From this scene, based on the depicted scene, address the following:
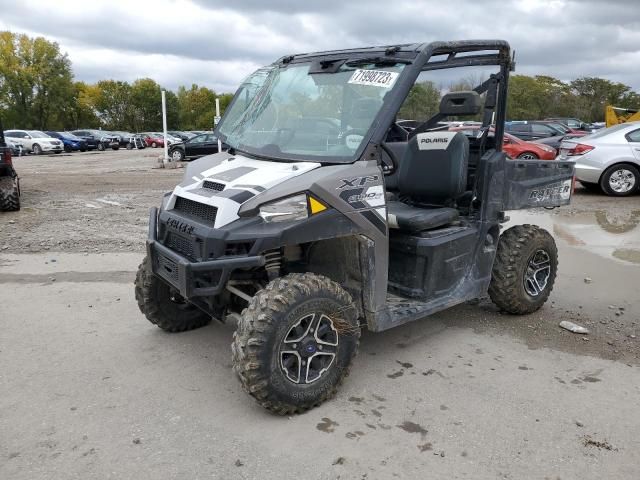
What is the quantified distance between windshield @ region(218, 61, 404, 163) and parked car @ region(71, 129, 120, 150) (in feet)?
122

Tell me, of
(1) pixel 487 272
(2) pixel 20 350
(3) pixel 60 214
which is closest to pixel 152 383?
(2) pixel 20 350

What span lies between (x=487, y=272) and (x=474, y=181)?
30.2 inches

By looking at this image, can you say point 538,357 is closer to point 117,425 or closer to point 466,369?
point 466,369

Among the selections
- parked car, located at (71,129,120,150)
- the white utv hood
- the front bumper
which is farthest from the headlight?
parked car, located at (71,129,120,150)

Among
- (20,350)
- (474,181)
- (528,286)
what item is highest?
(474,181)

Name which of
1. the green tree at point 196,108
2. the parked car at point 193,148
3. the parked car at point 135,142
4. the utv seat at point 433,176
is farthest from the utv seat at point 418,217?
the green tree at point 196,108

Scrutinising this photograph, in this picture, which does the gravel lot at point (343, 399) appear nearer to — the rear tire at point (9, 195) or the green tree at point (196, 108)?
the rear tire at point (9, 195)

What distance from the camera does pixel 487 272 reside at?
4699 millimetres

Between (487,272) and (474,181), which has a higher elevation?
(474,181)

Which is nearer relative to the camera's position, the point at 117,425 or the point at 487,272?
the point at 117,425

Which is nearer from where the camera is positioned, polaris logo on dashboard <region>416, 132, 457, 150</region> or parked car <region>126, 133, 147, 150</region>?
polaris logo on dashboard <region>416, 132, 457, 150</region>

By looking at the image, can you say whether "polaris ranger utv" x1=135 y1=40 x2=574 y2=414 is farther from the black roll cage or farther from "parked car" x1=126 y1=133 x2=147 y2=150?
"parked car" x1=126 y1=133 x2=147 y2=150

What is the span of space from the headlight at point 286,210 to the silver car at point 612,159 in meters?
10.8

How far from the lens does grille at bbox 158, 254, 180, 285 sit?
3512 millimetres
